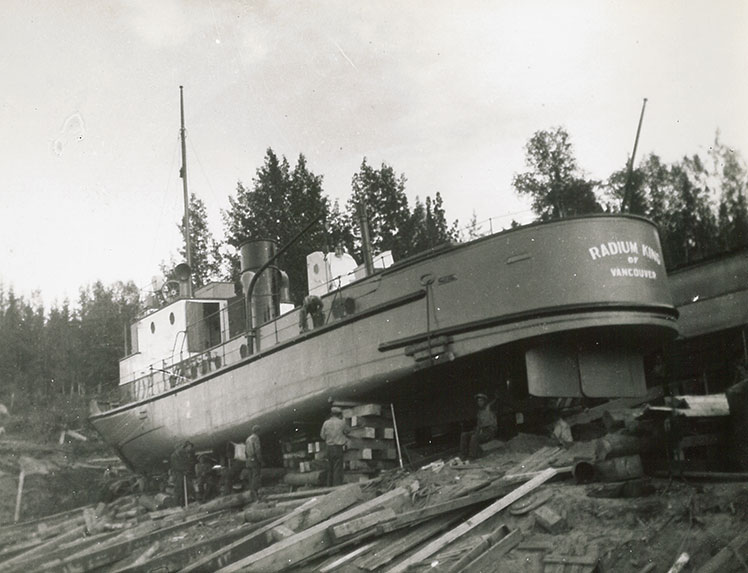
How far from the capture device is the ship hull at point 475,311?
7625 mm

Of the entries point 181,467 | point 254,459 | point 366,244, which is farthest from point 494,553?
point 181,467

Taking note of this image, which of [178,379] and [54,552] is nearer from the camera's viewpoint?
[54,552]

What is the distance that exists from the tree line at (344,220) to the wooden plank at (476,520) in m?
19.6

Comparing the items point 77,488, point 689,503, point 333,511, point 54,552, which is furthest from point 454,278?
point 77,488

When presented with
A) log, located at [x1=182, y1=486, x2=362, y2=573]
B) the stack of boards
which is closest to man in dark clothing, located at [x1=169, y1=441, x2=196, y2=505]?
the stack of boards

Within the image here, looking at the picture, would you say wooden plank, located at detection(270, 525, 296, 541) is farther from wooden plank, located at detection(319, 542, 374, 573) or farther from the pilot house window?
the pilot house window

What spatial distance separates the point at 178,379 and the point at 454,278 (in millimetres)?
7168

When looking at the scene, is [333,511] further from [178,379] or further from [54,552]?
Result: [178,379]

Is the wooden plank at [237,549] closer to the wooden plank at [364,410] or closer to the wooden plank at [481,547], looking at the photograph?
the wooden plank at [481,547]

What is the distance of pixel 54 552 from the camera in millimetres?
8219

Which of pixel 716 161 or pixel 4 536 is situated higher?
pixel 716 161

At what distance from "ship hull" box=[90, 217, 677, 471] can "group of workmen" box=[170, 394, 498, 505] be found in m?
0.59

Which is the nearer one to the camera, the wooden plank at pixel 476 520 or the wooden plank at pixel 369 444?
the wooden plank at pixel 476 520

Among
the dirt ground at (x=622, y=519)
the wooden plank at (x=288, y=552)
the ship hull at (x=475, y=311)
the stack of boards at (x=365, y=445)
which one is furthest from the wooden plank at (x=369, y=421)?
the wooden plank at (x=288, y=552)
